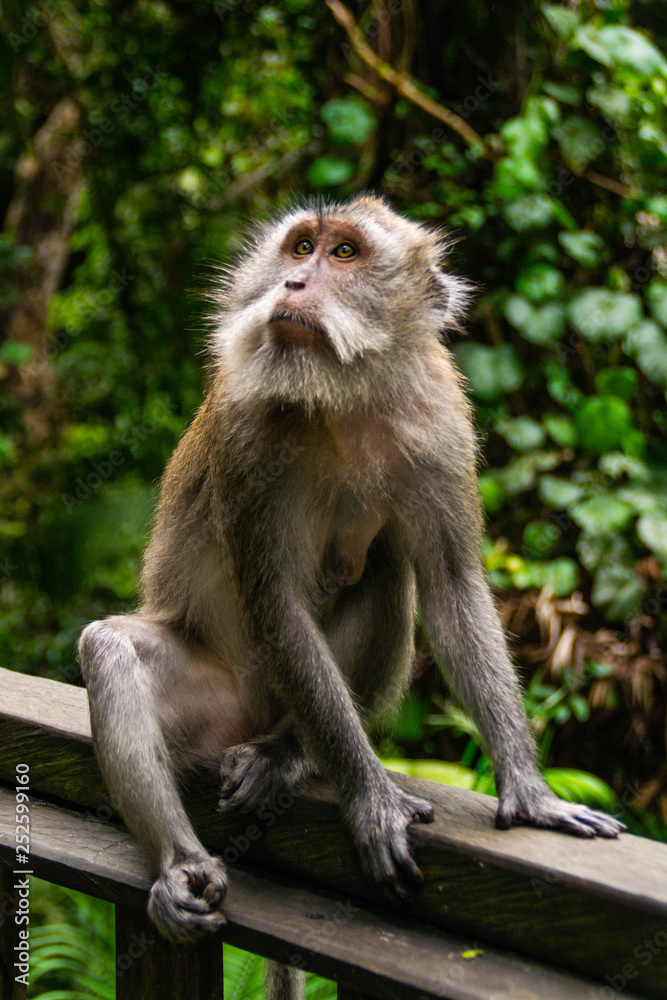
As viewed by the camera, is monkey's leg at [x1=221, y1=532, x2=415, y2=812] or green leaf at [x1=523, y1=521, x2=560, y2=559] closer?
monkey's leg at [x1=221, y1=532, x2=415, y2=812]

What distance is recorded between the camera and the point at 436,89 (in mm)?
Answer: 5422

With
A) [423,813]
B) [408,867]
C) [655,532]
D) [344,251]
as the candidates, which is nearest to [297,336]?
[344,251]

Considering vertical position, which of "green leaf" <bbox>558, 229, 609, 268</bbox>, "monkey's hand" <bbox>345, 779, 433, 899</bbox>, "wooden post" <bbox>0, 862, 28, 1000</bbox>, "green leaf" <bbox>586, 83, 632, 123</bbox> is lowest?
"wooden post" <bbox>0, 862, 28, 1000</bbox>

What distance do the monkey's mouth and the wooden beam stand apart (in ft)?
4.21

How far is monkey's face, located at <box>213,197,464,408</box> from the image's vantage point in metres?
2.43

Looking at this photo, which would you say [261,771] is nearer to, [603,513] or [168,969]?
[168,969]

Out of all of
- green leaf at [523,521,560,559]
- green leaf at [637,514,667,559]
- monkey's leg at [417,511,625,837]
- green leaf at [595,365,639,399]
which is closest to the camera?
monkey's leg at [417,511,625,837]

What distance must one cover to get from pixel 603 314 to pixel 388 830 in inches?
133

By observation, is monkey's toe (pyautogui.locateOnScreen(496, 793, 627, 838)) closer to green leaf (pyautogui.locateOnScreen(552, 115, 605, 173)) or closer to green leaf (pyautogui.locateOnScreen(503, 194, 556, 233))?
green leaf (pyautogui.locateOnScreen(503, 194, 556, 233))

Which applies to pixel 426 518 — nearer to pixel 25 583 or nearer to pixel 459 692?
pixel 459 692

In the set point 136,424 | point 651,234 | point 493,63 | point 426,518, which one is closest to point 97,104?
point 136,424

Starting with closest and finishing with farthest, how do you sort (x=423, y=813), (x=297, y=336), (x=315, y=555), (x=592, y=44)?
(x=423, y=813) → (x=297, y=336) → (x=315, y=555) → (x=592, y=44)

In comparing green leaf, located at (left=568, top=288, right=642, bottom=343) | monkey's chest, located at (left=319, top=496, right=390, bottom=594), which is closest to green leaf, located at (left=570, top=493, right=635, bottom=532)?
green leaf, located at (left=568, top=288, right=642, bottom=343)

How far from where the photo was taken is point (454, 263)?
508 cm
